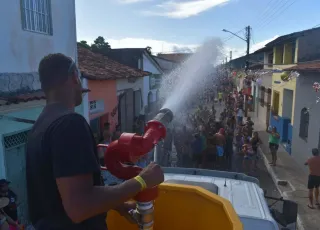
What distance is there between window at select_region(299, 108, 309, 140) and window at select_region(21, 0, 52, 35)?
8.56 metres

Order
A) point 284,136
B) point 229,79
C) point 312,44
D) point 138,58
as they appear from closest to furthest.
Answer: point 312,44
point 284,136
point 138,58
point 229,79

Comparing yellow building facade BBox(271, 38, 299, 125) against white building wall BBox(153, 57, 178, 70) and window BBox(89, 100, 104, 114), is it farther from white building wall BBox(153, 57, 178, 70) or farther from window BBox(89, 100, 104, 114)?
white building wall BBox(153, 57, 178, 70)

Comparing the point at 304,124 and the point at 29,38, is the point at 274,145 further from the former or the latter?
the point at 29,38

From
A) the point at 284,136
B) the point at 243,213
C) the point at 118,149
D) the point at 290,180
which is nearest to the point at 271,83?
the point at 284,136

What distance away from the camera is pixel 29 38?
6.05m

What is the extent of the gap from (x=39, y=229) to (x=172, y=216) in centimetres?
148

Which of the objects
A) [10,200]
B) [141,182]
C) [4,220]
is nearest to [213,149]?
[10,200]

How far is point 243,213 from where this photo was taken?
2984 mm

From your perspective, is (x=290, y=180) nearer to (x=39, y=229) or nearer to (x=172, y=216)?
(x=172, y=216)

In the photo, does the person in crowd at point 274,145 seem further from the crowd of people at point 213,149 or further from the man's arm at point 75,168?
the man's arm at point 75,168

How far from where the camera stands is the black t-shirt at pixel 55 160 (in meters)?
1.34

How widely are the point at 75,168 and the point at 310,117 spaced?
10029 mm

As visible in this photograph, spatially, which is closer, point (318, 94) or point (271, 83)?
point (318, 94)

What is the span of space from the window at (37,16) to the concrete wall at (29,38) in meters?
0.12
